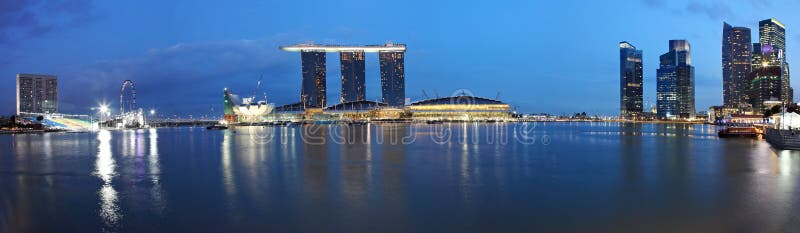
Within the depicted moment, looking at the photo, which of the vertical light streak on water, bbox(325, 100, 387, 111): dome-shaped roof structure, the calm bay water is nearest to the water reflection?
the calm bay water

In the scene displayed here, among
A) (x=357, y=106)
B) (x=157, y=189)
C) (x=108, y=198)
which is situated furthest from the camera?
(x=357, y=106)

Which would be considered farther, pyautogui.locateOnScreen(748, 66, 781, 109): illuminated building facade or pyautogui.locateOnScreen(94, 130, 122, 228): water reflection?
pyautogui.locateOnScreen(748, 66, 781, 109): illuminated building facade

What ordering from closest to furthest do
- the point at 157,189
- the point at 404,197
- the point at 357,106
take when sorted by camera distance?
the point at 404,197
the point at 157,189
the point at 357,106

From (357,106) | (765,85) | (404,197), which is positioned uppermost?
(765,85)

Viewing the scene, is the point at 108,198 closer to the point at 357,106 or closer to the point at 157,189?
the point at 157,189

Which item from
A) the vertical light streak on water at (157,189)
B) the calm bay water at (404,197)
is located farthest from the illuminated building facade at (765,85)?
the vertical light streak on water at (157,189)

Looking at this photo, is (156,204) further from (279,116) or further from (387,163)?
(279,116)

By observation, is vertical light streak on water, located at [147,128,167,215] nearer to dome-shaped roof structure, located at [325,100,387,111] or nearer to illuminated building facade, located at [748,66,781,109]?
dome-shaped roof structure, located at [325,100,387,111]

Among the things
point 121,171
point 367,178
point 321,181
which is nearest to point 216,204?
point 321,181

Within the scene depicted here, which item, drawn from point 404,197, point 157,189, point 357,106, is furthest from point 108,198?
point 357,106

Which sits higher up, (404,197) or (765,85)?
(765,85)

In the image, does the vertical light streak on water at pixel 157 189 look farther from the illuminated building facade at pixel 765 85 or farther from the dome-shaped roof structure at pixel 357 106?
the illuminated building facade at pixel 765 85
